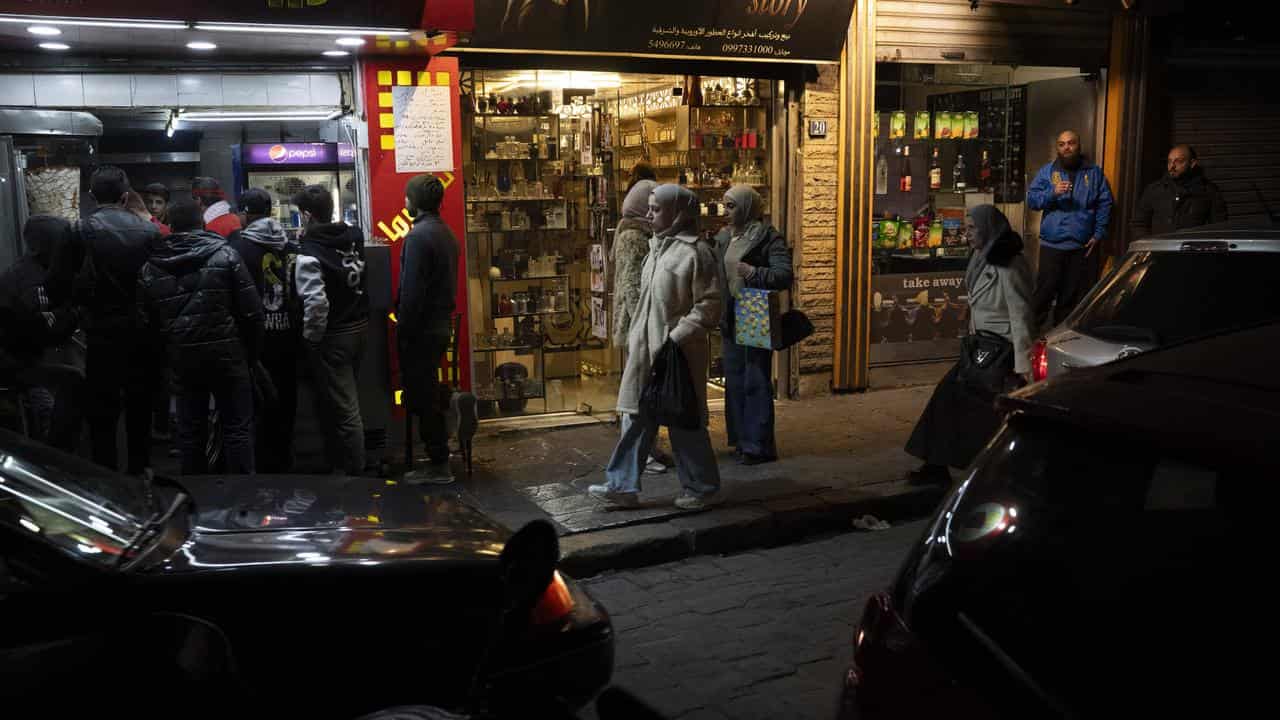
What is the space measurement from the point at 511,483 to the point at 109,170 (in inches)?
132

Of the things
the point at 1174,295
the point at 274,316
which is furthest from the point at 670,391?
the point at 1174,295

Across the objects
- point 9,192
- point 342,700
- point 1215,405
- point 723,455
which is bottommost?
point 723,455

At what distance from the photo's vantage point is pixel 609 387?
10430 millimetres

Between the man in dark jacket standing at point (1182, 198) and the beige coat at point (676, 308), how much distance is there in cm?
652

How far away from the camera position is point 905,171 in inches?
455

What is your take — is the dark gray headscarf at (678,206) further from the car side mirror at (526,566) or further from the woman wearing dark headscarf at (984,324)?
the car side mirror at (526,566)

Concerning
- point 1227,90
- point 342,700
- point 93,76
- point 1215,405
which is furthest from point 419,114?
point 1227,90

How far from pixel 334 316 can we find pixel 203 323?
0.98 m

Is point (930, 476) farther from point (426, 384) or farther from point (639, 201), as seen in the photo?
point (426, 384)

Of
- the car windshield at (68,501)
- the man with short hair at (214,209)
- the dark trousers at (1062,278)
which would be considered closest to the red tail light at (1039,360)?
the dark trousers at (1062,278)

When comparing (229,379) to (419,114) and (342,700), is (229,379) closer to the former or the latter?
(419,114)

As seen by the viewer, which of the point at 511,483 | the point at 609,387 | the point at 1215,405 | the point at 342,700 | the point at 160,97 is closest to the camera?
the point at 1215,405

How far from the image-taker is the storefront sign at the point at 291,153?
31.2 ft

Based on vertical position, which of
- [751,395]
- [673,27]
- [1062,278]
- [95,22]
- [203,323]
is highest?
[673,27]
